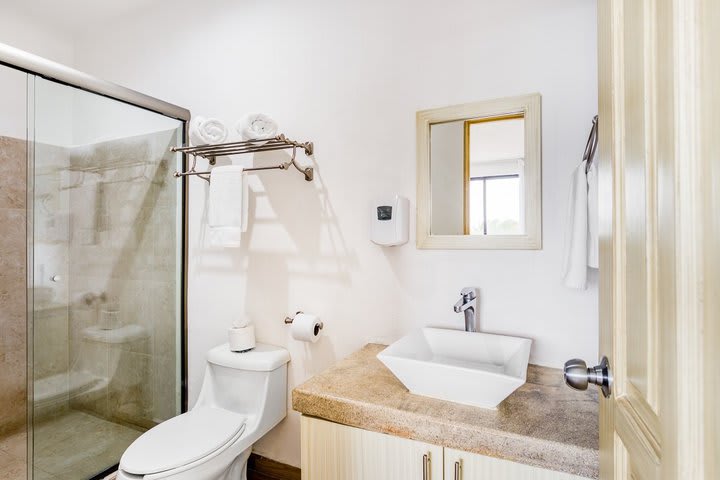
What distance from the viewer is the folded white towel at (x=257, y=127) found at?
1.67 metres

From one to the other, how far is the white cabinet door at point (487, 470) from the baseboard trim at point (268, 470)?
1099mm

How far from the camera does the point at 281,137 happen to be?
1.60m

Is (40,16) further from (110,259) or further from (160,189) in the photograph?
(110,259)

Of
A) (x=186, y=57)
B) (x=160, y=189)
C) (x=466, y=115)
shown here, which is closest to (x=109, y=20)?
(x=186, y=57)

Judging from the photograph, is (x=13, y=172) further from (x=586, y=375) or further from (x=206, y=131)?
(x=586, y=375)

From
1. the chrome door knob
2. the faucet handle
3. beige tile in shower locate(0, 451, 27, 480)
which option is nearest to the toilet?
beige tile in shower locate(0, 451, 27, 480)

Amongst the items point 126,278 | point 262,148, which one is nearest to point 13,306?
point 126,278

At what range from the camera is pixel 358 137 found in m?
1.66

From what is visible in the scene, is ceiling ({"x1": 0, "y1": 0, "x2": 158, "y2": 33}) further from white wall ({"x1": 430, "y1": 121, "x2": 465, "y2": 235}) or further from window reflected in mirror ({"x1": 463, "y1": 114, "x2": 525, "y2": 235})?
window reflected in mirror ({"x1": 463, "y1": 114, "x2": 525, "y2": 235})

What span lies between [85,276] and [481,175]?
181 centimetres

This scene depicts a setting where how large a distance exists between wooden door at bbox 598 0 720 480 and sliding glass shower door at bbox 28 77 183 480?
1.99 meters

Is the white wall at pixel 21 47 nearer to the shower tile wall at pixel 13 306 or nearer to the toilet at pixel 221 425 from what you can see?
the shower tile wall at pixel 13 306

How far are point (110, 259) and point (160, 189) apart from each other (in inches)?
16.9

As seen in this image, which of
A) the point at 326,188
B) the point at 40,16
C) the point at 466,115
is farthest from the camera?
the point at 40,16
